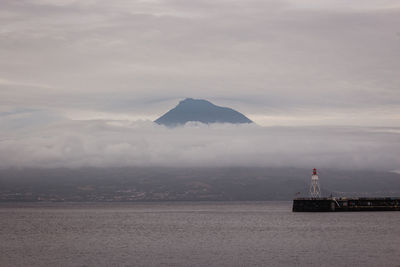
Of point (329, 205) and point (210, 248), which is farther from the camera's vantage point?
point (329, 205)

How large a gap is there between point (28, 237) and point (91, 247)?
29857mm

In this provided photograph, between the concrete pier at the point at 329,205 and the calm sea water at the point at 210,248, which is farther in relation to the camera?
the concrete pier at the point at 329,205

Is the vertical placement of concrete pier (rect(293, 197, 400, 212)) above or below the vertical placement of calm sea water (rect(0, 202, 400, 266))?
above

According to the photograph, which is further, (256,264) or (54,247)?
(54,247)

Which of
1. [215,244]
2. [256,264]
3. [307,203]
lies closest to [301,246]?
[215,244]

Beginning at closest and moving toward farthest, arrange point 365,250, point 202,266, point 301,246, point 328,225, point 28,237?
1. point 202,266
2. point 365,250
3. point 301,246
4. point 28,237
5. point 328,225

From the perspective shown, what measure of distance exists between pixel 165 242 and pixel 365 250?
111 ft

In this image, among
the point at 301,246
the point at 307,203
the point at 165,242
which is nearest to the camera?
the point at 301,246

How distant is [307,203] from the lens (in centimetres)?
19038

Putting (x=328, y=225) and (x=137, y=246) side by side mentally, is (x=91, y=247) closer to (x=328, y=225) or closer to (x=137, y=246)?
(x=137, y=246)

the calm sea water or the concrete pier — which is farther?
the concrete pier

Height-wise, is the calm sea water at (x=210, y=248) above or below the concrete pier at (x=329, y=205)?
below

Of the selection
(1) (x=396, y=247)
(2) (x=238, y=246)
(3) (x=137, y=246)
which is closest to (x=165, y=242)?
(3) (x=137, y=246)

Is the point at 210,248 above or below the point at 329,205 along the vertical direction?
below
